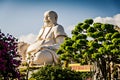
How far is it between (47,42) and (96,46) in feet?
30.2

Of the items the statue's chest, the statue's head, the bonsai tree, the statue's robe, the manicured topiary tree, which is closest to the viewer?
the manicured topiary tree

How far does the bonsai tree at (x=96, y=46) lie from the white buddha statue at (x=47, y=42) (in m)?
6.45

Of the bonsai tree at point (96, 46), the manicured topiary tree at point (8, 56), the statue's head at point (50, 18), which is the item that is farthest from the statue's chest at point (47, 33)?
the manicured topiary tree at point (8, 56)

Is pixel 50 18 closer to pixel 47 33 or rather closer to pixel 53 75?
pixel 47 33

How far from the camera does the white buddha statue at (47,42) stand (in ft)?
73.0

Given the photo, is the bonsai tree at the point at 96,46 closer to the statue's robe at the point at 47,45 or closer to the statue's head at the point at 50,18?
the statue's robe at the point at 47,45

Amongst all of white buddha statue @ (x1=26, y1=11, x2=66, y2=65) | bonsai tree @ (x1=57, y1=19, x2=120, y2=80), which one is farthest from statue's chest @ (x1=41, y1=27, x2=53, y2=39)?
bonsai tree @ (x1=57, y1=19, x2=120, y2=80)

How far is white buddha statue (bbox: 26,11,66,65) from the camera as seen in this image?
73.0 ft

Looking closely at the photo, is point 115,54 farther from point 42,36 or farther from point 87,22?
point 42,36

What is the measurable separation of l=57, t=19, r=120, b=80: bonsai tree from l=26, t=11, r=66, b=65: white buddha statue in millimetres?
6449

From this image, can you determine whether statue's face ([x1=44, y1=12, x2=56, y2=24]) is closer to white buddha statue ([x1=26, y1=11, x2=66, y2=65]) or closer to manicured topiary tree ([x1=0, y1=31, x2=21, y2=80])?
white buddha statue ([x1=26, y1=11, x2=66, y2=65])

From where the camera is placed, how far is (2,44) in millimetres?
7234

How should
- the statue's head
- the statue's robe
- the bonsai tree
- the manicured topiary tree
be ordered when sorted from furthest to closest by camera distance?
the statue's head, the statue's robe, the bonsai tree, the manicured topiary tree

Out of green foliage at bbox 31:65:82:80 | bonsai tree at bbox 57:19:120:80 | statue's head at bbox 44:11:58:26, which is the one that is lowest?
green foliage at bbox 31:65:82:80
